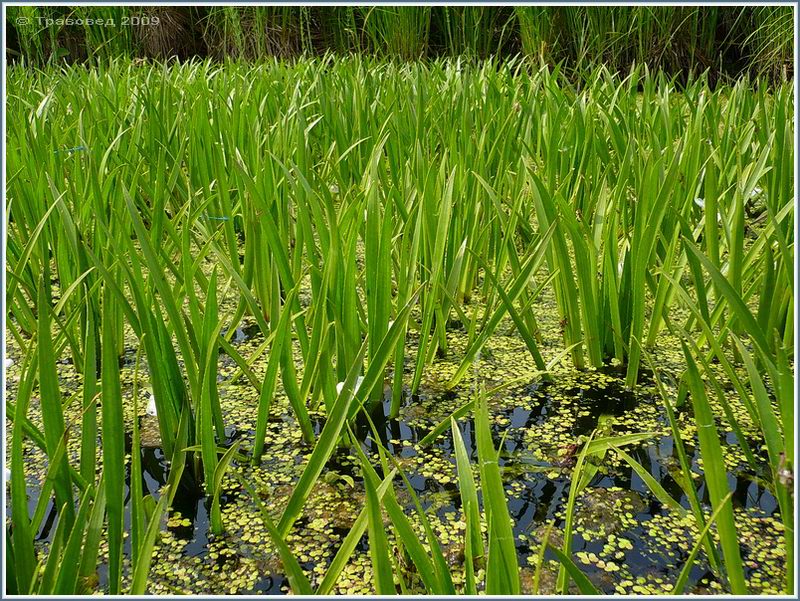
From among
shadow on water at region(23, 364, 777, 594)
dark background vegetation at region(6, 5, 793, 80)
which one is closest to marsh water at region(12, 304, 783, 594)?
shadow on water at region(23, 364, 777, 594)

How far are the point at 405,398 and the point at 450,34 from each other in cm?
391

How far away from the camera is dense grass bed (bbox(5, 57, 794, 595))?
2.00ft

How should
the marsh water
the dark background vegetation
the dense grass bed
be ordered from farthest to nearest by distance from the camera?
1. the dark background vegetation
2. the marsh water
3. the dense grass bed

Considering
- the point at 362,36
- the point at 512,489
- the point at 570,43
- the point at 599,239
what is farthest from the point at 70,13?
the point at 512,489

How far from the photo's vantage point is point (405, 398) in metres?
1.06

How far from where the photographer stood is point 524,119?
6.31 ft

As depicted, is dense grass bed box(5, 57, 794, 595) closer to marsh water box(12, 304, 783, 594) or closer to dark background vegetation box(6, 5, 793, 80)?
marsh water box(12, 304, 783, 594)

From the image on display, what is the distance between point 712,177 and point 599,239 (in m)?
0.27

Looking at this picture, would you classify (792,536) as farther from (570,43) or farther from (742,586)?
(570,43)

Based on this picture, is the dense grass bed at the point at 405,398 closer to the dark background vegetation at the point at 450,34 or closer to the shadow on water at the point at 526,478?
the shadow on water at the point at 526,478

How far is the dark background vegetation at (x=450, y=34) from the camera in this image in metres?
4.16

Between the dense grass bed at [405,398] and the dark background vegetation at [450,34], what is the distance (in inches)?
104

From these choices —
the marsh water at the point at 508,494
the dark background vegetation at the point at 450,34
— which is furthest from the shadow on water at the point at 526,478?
the dark background vegetation at the point at 450,34

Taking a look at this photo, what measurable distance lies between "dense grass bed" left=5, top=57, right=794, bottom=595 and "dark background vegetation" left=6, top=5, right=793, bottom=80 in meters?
2.65
